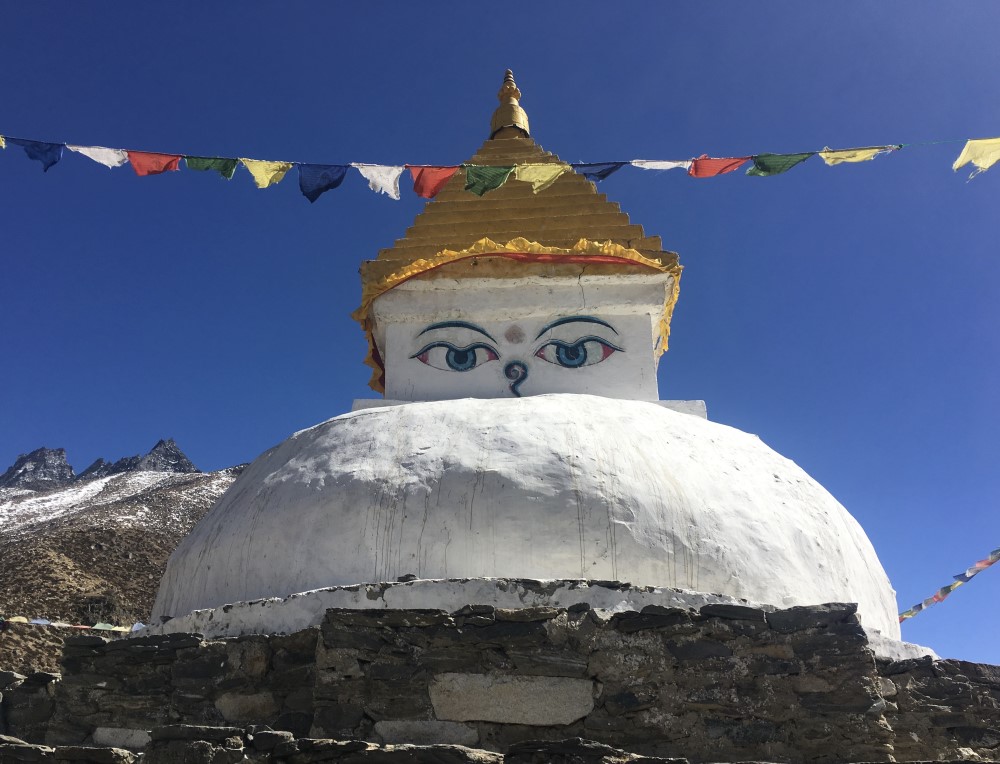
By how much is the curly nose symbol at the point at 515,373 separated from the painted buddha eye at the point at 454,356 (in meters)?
0.13

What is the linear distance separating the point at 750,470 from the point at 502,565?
158cm

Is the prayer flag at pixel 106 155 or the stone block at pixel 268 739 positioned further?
the prayer flag at pixel 106 155

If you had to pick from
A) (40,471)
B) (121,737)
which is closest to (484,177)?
(121,737)

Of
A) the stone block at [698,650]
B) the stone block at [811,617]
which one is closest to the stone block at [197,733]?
the stone block at [698,650]

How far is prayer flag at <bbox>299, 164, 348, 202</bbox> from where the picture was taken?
6.40 m

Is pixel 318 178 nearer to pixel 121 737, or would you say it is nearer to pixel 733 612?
pixel 121 737

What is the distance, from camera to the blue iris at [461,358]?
20.3 ft

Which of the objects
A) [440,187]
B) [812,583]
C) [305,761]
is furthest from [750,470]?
[440,187]

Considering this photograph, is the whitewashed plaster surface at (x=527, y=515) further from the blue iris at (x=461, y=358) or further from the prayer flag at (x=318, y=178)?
the prayer flag at (x=318, y=178)

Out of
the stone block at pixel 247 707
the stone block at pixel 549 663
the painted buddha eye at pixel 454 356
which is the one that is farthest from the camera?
the painted buddha eye at pixel 454 356

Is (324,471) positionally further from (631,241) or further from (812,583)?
(631,241)

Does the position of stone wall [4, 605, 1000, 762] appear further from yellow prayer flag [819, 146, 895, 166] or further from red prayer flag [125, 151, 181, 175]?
red prayer flag [125, 151, 181, 175]

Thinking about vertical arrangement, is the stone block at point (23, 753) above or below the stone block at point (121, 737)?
below

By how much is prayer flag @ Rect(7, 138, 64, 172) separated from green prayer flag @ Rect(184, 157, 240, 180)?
95 cm
